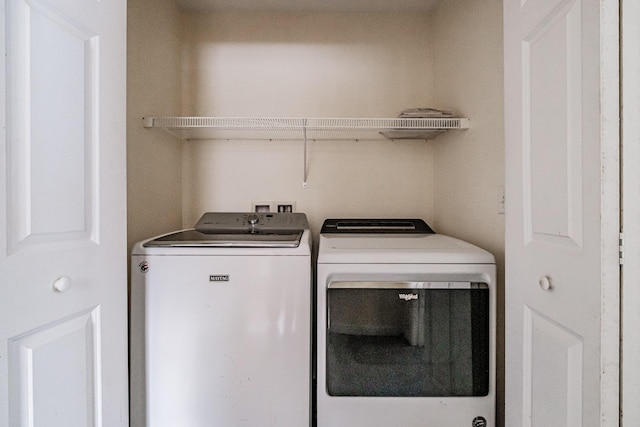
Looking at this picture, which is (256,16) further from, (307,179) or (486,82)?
(486,82)

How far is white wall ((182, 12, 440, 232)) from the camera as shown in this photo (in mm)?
2023

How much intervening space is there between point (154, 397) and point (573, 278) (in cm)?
138

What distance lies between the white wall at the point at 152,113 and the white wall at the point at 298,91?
117 millimetres

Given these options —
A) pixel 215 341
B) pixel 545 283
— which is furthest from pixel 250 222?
pixel 545 283

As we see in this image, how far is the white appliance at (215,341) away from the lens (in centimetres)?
126

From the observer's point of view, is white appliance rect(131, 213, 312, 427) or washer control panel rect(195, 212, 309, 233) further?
washer control panel rect(195, 212, 309, 233)

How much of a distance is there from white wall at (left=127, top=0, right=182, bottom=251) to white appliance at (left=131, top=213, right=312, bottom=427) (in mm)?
368
